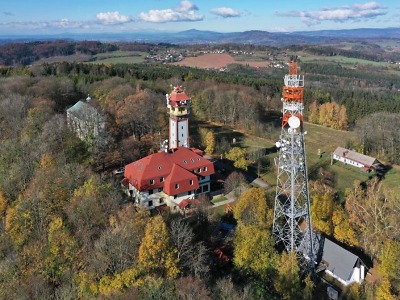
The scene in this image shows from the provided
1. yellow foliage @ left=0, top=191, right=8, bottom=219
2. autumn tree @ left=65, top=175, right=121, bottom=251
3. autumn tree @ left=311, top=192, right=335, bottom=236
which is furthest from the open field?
yellow foliage @ left=0, top=191, right=8, bottom=219

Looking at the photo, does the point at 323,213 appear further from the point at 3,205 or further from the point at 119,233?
the point at 3,205

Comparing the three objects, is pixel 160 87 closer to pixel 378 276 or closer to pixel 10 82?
pixel 10 82

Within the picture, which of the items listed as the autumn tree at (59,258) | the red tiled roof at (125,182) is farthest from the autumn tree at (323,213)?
the autumn tree at (59,258)

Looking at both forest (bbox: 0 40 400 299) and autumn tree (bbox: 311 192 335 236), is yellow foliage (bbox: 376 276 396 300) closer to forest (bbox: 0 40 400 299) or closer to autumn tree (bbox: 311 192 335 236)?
forest (bbox: 0 40 400 299)

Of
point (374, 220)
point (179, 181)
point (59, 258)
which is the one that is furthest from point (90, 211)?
point (374, 220)

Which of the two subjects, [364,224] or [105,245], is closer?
[105,245]

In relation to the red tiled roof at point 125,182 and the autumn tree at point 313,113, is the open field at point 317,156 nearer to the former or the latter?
the autumn tree at point 313,113
